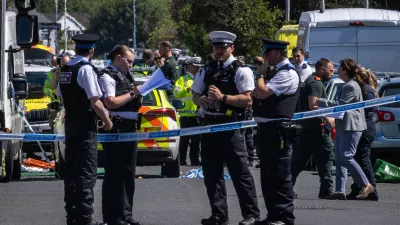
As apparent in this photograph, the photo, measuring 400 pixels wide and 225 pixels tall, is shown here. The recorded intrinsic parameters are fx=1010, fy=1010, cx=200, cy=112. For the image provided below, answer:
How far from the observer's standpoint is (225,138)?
1016 centimetres

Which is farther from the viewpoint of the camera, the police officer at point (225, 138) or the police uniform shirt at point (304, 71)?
the police uniform shirt at point (304, 71)

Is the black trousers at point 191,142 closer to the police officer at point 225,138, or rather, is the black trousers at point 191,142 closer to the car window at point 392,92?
the car window at point 392,92

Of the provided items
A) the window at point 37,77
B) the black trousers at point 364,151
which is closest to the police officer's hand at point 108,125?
the black trousers at point 364,151

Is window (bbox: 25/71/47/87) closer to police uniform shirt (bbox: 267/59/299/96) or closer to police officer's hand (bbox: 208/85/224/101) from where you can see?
police officer's hand (bbox: 208/85/224/101)

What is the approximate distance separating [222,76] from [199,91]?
34 cm

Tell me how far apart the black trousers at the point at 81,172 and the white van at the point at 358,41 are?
504 inches

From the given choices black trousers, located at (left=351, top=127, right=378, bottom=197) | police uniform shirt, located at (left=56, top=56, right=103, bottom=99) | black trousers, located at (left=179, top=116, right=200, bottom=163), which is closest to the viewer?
police uniform shirt, located at (left=56, top=56, right=103, bottom=99)

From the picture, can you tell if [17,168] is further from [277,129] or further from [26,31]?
[277,129]

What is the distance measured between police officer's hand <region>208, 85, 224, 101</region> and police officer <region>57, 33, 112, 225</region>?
1075 millimetres

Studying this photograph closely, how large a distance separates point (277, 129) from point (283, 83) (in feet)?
1.51

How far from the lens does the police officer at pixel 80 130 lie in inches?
381

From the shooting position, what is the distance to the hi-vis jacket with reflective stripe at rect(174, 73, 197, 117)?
18328 mm

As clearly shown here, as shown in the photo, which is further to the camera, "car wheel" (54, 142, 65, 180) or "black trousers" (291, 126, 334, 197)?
"car wheel" (54, 142, 65, 180)

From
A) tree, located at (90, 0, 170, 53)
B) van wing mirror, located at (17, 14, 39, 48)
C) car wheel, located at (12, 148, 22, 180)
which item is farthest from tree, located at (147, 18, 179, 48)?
van wing mirror, located at (17, 14, 39, 48)
